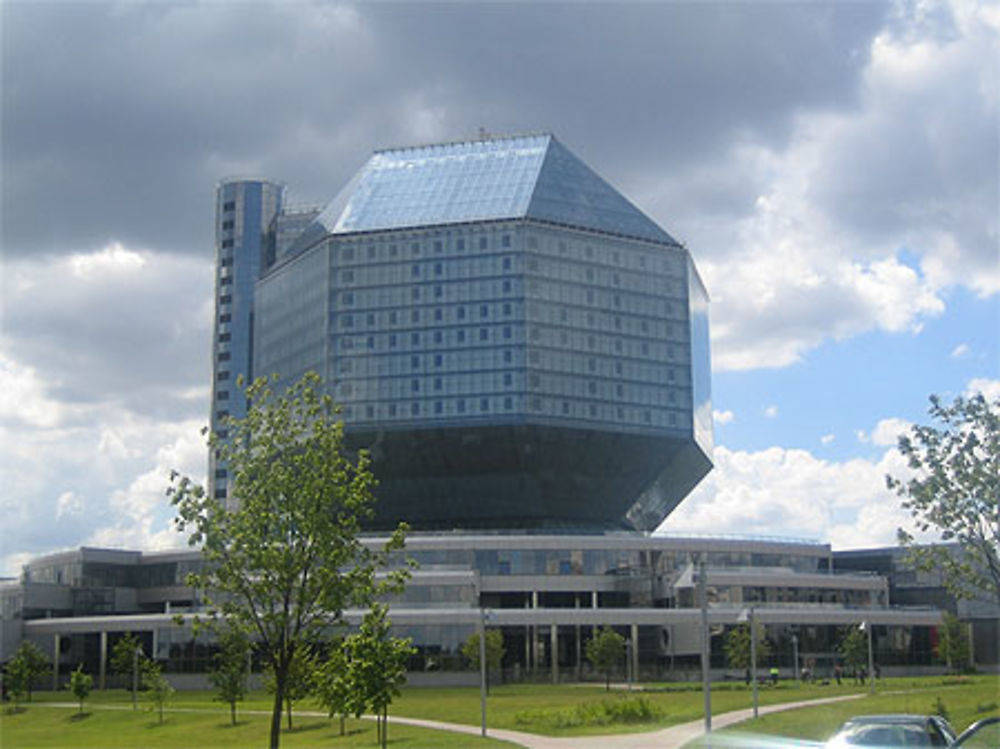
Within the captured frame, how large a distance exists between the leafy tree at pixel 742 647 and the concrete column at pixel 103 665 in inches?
2170

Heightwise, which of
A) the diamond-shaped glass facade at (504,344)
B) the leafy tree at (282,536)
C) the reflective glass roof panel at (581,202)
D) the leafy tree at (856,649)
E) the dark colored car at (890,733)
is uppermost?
the reflective glass roof panel at (581,202)

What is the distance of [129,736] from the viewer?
2618 inches

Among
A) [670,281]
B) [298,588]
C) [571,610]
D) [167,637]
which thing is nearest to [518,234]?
[670,281]

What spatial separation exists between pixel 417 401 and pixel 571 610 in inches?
1509

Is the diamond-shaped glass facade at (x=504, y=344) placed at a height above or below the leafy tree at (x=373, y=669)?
above

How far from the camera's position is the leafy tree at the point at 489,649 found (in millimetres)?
91562

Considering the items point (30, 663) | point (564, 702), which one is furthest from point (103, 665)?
point (564, 702)

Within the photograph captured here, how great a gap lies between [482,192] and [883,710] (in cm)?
9823

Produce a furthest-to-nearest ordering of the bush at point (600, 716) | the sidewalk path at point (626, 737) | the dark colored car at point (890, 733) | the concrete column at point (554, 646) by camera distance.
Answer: the concrete column at point (554, 646)
the bush at point (600, 716)
the sidewalk path at point (626, 737)
the dark colored car at point (890, 733)

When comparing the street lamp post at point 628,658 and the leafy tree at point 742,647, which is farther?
the street lamp post at point 628,658

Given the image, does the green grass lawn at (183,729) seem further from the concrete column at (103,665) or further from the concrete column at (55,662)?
the concrete column at (55,662)

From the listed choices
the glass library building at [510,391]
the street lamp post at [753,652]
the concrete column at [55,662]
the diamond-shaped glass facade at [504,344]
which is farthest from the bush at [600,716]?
the diamond-shaped glass facade at [504,344]

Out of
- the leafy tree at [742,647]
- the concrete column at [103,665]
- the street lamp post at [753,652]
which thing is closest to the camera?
the street lamp post at [753,652]

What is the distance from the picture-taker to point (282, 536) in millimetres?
33219
